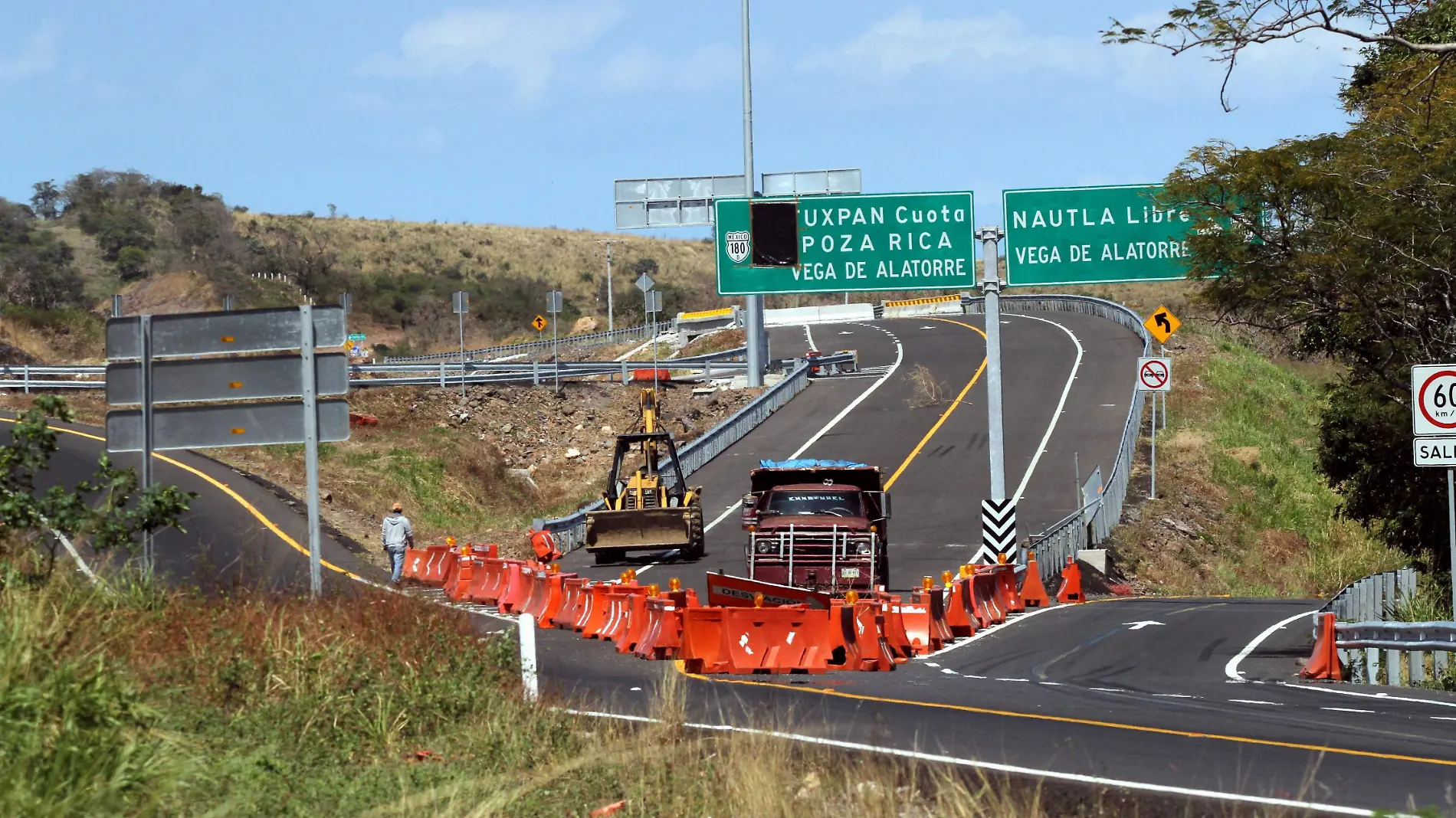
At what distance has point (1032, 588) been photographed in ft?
86.6

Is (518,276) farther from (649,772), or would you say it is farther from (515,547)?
(649,772)

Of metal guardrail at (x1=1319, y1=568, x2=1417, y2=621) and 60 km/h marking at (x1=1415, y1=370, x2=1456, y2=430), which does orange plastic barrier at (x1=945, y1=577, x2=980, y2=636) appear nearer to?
metal guardrail at (x1=1319, y1=568, x2=1417, y2=621)

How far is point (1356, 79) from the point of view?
32.7 metres

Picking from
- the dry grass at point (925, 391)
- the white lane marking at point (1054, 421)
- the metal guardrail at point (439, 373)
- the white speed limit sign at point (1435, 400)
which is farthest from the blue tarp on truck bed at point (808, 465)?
the metal guardrail at point (439, 373)

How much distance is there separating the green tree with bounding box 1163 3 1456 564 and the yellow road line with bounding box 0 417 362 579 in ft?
50.2

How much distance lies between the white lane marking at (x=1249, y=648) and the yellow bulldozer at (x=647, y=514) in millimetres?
11565

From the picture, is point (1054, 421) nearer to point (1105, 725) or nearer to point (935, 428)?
point (935, 428)

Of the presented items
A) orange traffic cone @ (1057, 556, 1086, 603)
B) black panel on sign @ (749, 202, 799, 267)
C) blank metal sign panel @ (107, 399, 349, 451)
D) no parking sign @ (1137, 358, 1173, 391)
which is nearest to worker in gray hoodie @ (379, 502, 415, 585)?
black panel on sign @ (749, 202, 799, 267)

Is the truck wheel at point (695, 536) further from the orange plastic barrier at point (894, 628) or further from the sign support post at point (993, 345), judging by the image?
the orange plastic barrier at point (894, 628)

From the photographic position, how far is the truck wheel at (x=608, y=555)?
30734mm

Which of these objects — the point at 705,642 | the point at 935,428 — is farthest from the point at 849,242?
the point at 935,428

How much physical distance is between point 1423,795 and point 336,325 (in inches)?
391

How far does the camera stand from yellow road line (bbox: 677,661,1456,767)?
33.3 ft

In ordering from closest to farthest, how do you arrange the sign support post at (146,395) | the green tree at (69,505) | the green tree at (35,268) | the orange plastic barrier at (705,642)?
the green tree at (69,505) → the sign support post at (146,395) → the orange plastic barrier at (705,642) → the green tree at (35,268)
